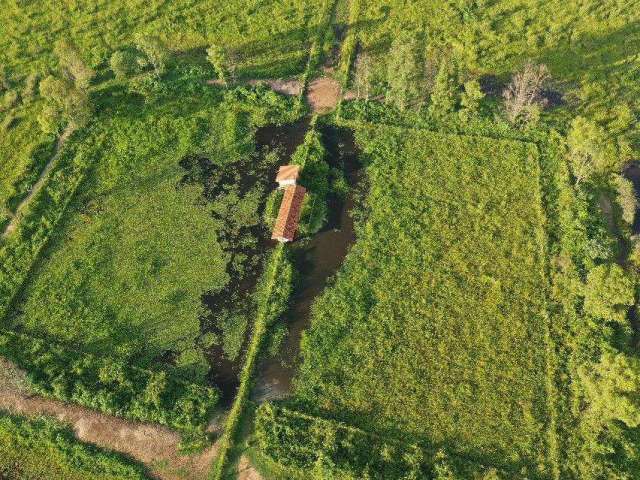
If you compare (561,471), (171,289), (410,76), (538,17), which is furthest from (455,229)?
(538,17)

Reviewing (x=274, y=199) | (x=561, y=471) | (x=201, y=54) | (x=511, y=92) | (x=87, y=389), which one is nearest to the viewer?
(x=561, y=471)

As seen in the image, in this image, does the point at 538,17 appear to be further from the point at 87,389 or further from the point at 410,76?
the point at 87,389

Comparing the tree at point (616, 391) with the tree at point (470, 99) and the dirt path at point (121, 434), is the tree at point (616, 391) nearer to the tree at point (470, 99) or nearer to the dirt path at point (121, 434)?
the tree at point (470, 99)

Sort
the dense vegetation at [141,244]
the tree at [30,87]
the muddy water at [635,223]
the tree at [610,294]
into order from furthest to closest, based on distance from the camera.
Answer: the tree at [30,87], the muddy water at [635,223], the tree at [610,294], the dense vegetation at [141,244]

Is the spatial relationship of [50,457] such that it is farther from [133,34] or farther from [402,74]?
[133,34]

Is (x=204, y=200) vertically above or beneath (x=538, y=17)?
beneath

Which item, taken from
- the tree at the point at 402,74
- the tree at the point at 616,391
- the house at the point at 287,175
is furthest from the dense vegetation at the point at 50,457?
the tree at the point at 402,74

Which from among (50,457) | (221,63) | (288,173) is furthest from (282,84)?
(50,457)
